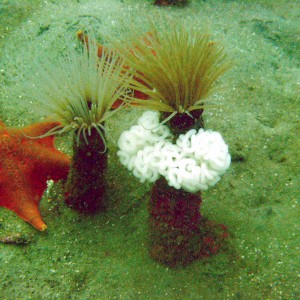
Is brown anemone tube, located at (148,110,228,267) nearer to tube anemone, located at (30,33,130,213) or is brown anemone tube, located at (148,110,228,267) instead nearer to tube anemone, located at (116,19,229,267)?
tube anemone, located at (116,19,229,267)

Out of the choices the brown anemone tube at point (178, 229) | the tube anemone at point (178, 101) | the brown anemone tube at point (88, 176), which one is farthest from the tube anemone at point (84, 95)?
the brown anemone tube at point (178, 229)

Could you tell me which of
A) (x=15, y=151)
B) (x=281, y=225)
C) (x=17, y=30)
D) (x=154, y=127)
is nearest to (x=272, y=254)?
(x=281, y=225)

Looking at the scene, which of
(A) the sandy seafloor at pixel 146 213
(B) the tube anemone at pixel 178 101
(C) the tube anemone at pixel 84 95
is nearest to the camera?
(B) the tube anemone at pixel 178 101

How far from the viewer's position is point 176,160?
2441mm

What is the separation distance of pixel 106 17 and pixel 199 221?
10.5ft

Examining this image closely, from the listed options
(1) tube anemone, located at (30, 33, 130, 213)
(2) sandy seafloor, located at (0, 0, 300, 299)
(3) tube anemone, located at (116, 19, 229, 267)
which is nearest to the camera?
(3) tube anemone, located at (116, 19, 229, 267)

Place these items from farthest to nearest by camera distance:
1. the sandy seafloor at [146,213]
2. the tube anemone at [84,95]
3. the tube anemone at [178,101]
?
the sandy seafloor at [146,213] < the tube anemone at [84,95] < the tube anemone at [178,101]

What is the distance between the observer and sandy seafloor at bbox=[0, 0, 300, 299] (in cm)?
267

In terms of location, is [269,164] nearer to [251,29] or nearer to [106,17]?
[251,29]

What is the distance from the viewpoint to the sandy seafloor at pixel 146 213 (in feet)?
8.77

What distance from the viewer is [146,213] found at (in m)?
3.11

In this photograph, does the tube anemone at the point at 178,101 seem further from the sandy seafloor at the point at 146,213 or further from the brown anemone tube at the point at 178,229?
the sandy seafloor at the point at 146,213

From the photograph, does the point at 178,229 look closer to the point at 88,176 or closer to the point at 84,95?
the point at 88,176

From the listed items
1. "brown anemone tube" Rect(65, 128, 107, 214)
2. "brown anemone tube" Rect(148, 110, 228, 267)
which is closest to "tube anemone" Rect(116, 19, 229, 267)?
"brown anemone tube" Rect(148, 110, 228, 267)
